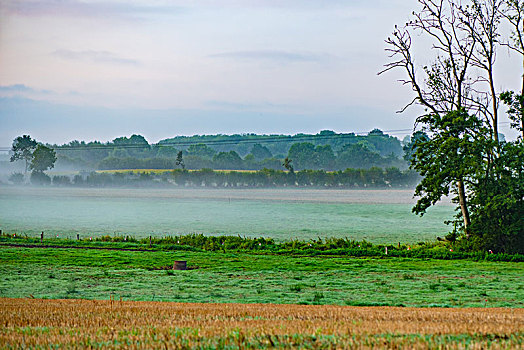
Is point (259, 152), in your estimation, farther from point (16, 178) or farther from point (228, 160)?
point (16, 178)

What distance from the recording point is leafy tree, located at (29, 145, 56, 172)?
15612 centimetres

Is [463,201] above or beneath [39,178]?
above

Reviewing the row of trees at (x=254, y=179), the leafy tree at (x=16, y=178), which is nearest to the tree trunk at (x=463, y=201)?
the row of trees at (x=254, y=179)

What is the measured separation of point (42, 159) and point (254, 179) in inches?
2129

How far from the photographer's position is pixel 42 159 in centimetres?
15600

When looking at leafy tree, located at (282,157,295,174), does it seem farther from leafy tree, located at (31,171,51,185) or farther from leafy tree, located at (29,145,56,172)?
leafy tree, located at (31,171,51,185)

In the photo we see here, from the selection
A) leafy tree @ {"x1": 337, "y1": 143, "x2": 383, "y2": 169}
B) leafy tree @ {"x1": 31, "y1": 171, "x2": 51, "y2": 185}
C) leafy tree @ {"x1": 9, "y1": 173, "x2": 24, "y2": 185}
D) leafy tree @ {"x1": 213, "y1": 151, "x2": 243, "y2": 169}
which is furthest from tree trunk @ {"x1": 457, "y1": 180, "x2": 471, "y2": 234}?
leafy tree @ {"x1": 9, "y1": 173, "x2": 24, "y2": 185}

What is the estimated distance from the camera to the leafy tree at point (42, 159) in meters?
156

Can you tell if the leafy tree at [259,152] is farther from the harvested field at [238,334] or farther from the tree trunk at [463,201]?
the harvested field at [238,334]

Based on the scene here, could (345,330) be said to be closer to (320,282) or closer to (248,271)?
(320,282)

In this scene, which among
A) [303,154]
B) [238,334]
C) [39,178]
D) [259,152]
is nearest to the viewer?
[238,334]

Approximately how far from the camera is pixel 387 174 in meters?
133

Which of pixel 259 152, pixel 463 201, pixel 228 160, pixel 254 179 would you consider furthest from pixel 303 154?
pixel 463 201

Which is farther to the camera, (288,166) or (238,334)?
(288,166)
